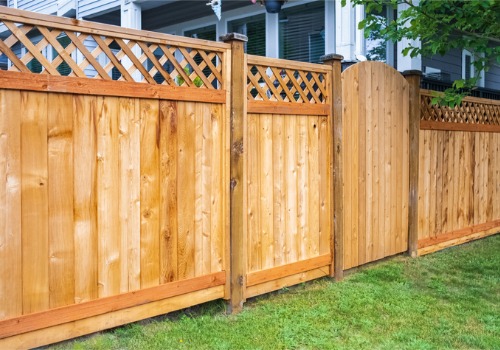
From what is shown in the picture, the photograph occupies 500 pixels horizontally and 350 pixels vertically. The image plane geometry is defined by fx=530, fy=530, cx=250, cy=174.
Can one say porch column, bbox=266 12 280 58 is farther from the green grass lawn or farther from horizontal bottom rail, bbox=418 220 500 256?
the green grass lawn

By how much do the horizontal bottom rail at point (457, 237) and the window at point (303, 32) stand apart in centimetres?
394

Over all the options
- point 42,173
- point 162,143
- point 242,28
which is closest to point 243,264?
point 162,143

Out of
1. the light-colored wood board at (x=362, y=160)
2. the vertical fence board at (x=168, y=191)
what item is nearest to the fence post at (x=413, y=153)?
the light-colored wood board at (x=362, y=160)

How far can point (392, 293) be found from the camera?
14.1 feet

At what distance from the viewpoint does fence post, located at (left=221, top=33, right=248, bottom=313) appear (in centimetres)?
374

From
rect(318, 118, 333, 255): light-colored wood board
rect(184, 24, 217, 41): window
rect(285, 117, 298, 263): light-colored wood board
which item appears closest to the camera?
rect(285, 117, 298, 263): light-colored wood board

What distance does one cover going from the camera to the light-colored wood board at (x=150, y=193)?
327 centimetres

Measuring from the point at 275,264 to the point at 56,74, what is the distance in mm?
2195

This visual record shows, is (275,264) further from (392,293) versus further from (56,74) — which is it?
(56,74)

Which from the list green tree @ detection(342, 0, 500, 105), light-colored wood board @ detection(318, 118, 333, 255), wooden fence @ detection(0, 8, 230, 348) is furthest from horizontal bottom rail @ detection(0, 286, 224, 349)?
green tree @ detection(342, 0, 500, 105)

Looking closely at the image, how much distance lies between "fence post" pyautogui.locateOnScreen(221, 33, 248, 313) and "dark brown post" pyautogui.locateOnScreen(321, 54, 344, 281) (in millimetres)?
1114

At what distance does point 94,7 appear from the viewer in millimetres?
11547

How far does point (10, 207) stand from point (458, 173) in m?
5.19

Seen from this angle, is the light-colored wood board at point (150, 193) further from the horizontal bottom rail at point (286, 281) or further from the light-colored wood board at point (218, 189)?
the horizontal bottom rail at point (286, 281)
